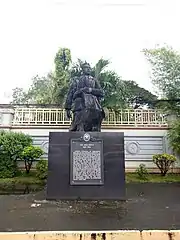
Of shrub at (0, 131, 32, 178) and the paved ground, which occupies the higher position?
shrub at (0, 131, 32, 178)

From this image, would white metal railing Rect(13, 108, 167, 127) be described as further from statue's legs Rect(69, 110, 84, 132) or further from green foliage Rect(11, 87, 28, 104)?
green foliage Rect(11, 87, 28, 104)

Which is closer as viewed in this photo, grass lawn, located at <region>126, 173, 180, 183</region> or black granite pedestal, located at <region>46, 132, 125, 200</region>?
black granite pedestal, located at <region>46, 132, 125, 200</region>

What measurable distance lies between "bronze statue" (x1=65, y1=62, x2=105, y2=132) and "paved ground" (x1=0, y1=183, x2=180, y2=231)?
5.70ft

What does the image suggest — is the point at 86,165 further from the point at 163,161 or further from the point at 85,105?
the point at 163,161

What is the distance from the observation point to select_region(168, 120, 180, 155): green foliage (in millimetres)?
11131

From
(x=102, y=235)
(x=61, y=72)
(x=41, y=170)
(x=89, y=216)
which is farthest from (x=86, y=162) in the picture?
(x=61, y=72)

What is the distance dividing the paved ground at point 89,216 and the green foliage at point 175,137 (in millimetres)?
6490

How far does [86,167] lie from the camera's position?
5.11 metres

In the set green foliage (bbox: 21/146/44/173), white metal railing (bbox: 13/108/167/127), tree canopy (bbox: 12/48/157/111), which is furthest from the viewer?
tree canopy (bbox: 12/48/157/111)

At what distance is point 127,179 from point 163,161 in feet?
5.89

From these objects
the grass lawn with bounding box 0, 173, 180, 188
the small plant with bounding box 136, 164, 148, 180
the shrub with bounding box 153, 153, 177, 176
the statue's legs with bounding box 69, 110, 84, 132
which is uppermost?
the statue's legs with bounding box 69, 110, 84, 132

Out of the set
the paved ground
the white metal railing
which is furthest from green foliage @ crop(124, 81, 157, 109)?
the paved ground

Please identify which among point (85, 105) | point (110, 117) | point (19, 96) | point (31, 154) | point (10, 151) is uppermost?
point (19, 96)

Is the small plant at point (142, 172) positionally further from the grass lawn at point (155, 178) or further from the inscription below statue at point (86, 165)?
the inscription below statue at point (86, 165)
